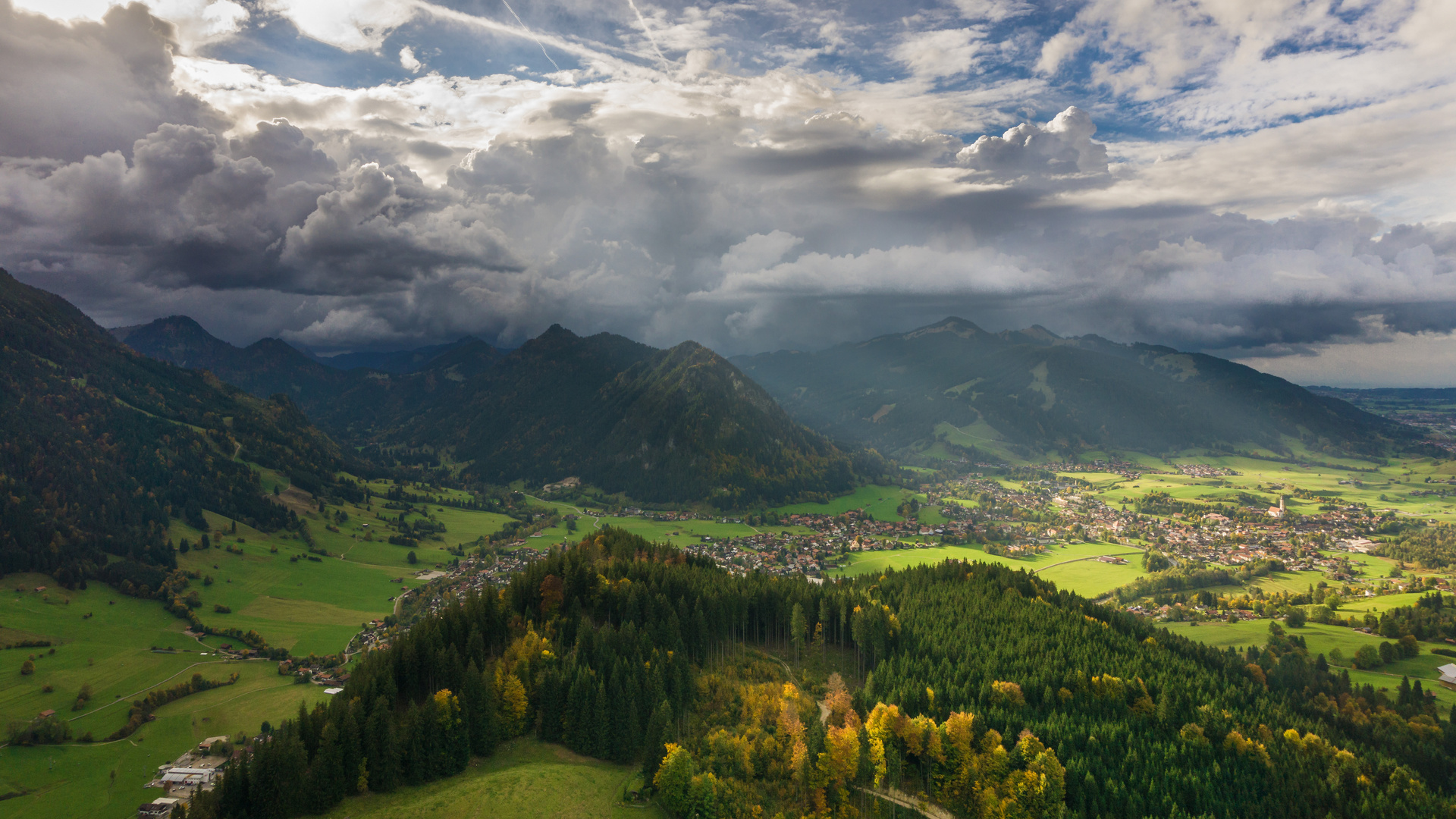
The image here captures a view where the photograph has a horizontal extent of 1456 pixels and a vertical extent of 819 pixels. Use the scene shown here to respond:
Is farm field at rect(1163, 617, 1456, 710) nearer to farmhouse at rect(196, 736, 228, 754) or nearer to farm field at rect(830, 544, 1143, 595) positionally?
farm field at rect(830, 544, 1143, 595)

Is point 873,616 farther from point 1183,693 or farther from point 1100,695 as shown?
point 1183,693

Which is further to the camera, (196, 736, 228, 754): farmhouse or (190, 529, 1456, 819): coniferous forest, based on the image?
(196, 736, 228, 754): farmhouse

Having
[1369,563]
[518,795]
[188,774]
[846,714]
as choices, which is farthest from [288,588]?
[1369,563]

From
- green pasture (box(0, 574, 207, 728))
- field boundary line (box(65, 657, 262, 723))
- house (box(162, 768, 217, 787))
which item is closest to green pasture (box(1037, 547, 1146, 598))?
house (box(162, 768, 217, 787))

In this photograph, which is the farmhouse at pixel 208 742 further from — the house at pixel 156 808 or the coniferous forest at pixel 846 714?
the coniferous forest at pixel 846 714

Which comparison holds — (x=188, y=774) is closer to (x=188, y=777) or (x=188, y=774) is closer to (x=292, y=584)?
(x=188, y=777)

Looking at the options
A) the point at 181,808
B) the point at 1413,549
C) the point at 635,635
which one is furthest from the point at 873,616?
the point at 1413,549
